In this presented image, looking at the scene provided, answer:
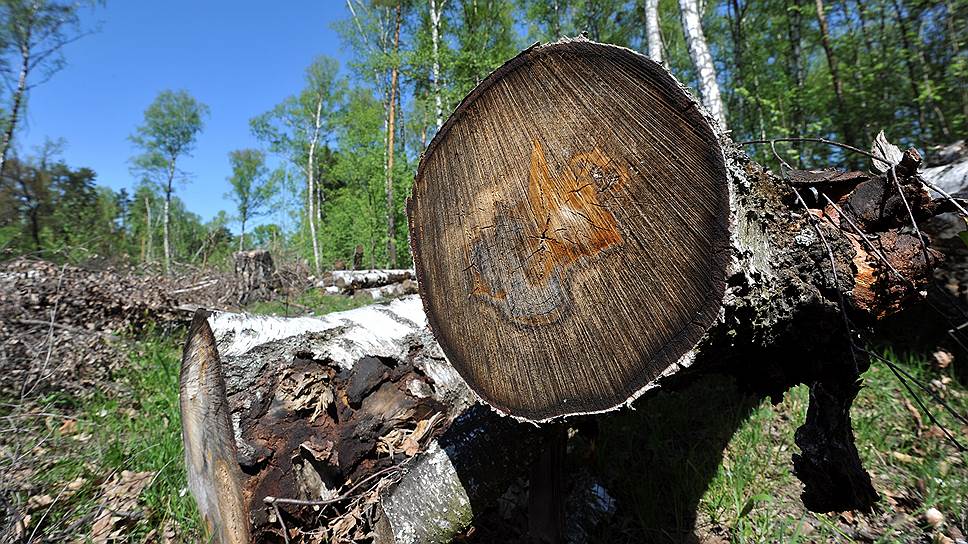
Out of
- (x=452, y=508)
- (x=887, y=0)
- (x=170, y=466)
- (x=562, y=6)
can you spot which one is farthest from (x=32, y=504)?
(x=562, y=6)

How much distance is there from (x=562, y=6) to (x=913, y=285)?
59.6 feet

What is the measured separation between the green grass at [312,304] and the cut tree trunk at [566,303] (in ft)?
12.8

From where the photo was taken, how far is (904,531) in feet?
5.62

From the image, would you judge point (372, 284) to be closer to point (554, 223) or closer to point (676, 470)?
point (676, 470)

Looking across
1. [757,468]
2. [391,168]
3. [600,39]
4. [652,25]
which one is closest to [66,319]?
[757,468]

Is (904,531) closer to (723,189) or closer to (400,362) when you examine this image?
(723,189)

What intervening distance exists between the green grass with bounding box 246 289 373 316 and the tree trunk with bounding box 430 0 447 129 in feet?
21.4

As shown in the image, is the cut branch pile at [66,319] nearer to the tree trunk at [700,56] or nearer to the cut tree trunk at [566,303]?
the cut tree trunk at [566,303]

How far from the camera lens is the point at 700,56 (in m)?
6.32

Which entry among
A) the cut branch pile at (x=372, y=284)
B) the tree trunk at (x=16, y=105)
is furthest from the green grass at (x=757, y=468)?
the tree trunk at (x=16, y=105)

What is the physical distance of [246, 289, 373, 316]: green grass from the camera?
6.01 m

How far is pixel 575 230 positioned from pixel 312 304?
6674mm

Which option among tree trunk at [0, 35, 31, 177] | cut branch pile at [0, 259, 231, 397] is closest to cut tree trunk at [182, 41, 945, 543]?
cut branch pile at [0, 259, 231, 397]

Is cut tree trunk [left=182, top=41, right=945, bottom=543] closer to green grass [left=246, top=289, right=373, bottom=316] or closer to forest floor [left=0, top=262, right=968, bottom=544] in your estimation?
forest floor [left=0, top=262, right=968, bottom=544]
